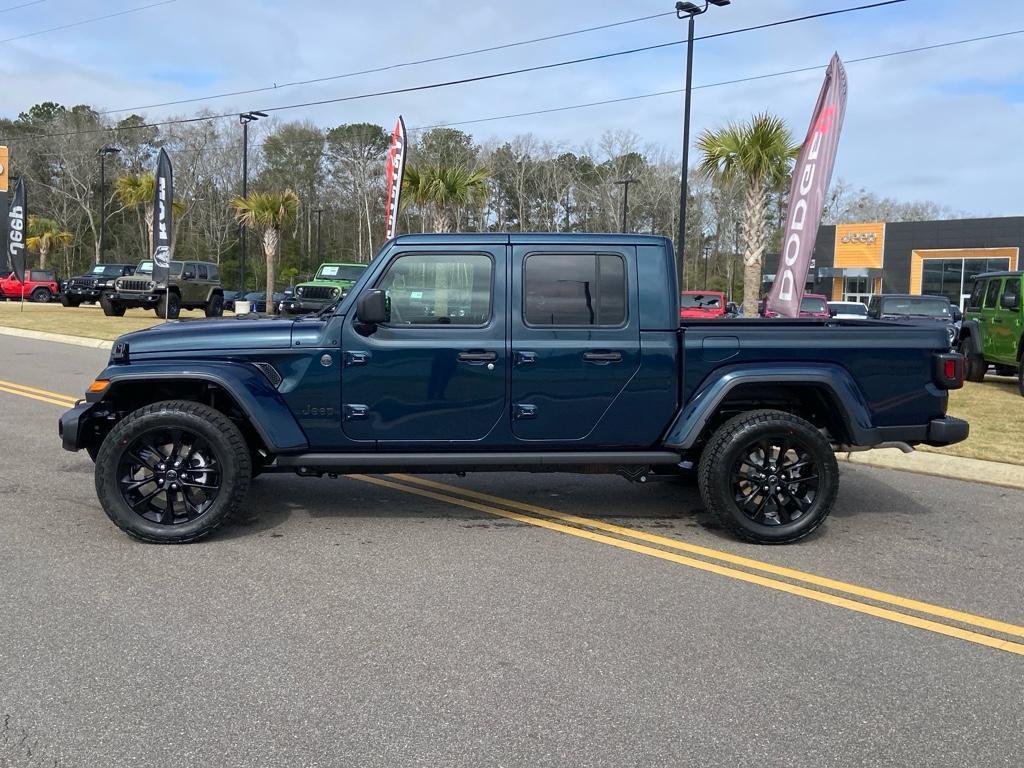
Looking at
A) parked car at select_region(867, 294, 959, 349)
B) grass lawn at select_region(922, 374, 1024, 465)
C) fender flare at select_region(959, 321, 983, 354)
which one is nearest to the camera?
grass lawn at select_region(922, 374, 1024, 465)

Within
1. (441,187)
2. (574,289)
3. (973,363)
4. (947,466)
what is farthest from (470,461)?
(441,187)

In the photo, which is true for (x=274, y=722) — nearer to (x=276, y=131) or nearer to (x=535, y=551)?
(x=535, y=551)

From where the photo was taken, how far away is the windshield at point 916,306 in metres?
20.8

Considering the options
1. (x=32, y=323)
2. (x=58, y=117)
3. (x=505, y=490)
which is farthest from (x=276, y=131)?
(x=505, y=490)

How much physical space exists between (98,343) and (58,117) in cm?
6156

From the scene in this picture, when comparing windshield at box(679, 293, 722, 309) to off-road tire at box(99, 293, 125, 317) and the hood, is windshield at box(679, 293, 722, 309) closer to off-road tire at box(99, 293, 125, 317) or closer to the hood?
off-road tire at box(99, 293, 125, 317)

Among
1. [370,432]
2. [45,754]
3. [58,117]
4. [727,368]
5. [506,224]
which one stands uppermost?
[58,117]

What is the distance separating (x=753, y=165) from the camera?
686 inches

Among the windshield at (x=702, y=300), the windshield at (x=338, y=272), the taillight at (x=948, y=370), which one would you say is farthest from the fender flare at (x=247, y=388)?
the windshield at (x=338, y=272)

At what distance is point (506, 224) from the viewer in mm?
72562

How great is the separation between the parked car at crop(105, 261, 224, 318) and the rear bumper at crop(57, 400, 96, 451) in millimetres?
24393

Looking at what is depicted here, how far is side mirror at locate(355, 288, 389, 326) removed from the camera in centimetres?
541

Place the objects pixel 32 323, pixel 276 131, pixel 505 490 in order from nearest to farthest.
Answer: pixel 505 490 → pixel 32 323 → pixel 276 131

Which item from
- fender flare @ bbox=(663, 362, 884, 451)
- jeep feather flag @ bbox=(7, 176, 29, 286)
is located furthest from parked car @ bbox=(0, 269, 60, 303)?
fender flare @ bbox=(663, 362, 884, 451)
